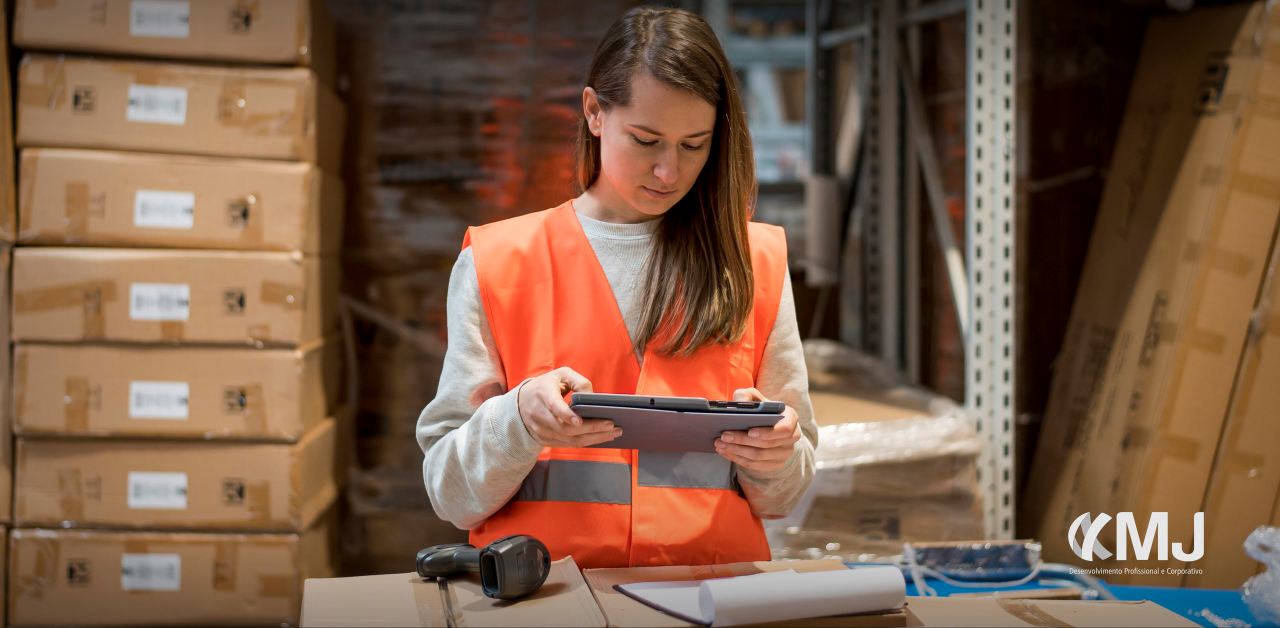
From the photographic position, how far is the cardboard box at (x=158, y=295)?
2.18 meters

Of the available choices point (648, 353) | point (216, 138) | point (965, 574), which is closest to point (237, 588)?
point (216, 138)

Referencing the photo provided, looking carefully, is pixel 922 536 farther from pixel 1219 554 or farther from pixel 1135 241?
pixel 1135 241

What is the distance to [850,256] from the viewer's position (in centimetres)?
331

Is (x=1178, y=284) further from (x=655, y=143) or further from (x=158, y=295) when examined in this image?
(x=158, y=295)

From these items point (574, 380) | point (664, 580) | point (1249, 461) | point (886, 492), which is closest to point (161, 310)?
point (574, 380)

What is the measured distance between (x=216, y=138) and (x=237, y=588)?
48.4 inches

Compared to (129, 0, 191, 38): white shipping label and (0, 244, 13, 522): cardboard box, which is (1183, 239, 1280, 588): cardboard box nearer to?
(129, 0, 191, 38): white shipping label

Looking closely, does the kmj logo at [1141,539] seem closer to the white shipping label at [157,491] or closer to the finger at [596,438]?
the finger at [596,438]

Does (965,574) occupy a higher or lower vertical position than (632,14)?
lower

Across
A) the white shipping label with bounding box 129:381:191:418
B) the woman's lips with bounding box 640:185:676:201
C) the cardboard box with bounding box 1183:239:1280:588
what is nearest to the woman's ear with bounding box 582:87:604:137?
the woman's lips with bounding box 640:185:676:201

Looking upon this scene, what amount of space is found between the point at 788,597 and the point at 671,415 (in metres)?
0.23

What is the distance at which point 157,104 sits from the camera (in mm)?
2203

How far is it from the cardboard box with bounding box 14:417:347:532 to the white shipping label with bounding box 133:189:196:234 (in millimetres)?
590

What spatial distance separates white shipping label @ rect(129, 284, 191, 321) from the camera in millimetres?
2201
